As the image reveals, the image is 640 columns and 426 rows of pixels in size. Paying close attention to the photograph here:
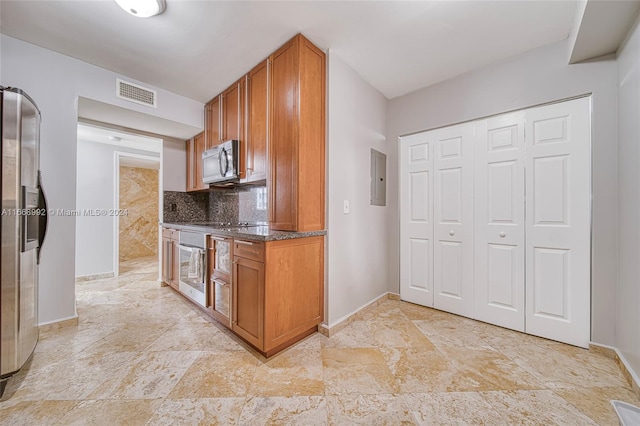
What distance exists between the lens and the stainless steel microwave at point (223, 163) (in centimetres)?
261

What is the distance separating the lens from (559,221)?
2.02m

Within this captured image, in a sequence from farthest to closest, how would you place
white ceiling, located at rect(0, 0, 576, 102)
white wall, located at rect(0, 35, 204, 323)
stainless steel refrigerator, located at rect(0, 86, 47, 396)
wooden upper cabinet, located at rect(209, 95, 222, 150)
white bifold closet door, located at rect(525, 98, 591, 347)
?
wooden upper cabinet, located at rect(209, 95, 222, 150) → white wall, located at rect(0, 35, 204, 323) → white bifold closet door, located at rect(525, 98, 591, 347) → white ceiling, located at rect(0, 0, 576, 102) → stainless steel refrigerator, located at rect(0, 86, 47, 396)

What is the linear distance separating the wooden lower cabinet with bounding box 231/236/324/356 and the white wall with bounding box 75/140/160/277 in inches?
138

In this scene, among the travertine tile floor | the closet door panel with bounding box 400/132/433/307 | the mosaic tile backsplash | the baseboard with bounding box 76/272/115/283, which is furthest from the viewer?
the baseboard with bounding box 76/272/115/283

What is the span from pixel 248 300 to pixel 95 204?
3.89 metres

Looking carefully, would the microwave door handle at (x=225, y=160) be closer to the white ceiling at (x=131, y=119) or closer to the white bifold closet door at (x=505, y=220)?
the white ceiling at (x=131, y=119)

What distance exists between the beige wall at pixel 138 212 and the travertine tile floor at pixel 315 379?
4220mm

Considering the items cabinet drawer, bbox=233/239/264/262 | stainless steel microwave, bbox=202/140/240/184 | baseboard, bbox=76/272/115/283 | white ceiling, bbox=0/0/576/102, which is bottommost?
baseboard, bbox=76/272/115/283

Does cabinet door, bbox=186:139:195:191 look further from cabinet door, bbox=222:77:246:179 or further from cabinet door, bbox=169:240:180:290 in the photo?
cabinet door, bbox=222:77:246:179

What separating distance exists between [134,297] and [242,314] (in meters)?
2.08

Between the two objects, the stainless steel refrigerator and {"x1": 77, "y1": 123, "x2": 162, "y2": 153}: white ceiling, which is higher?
{"x1": 77, "y1": 123, "x2": 162, "y2": 153}: white ceiling

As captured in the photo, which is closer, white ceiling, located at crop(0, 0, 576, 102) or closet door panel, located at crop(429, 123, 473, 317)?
white ceiling, located at crop(0, 0, 576, 102)

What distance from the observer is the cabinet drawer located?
1.77m

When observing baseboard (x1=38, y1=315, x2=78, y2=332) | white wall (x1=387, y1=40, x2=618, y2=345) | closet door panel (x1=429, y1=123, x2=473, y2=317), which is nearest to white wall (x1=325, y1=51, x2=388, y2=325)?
closet door panel (x1=429, y1=123, x2=473, y2=317)
